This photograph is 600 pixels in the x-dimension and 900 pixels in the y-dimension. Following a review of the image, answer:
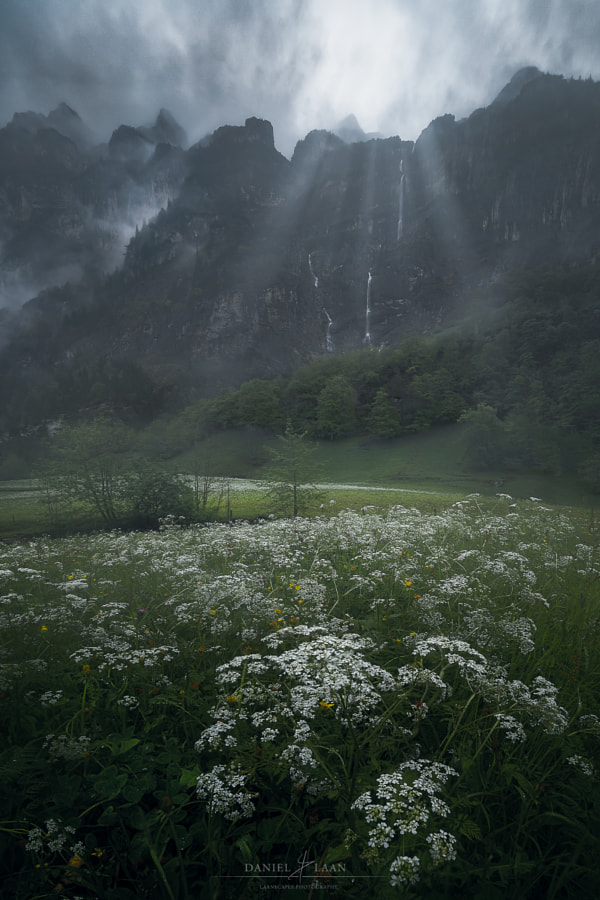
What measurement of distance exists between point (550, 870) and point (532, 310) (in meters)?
104

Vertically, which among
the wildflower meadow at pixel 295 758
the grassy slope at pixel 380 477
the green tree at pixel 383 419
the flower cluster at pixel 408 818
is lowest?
the grassy slope at pixel 380 477

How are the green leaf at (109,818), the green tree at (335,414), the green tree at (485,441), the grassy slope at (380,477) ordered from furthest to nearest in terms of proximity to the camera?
the green tree at (335,414)
the green tree at (485,441)
the grassy slope at (380,477)
the green leaf at (109,818)

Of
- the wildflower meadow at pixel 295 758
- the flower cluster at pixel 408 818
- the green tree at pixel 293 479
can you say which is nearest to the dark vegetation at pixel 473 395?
the green tree at pixel 293 479

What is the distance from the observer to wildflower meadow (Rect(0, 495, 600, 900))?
6.07 feet

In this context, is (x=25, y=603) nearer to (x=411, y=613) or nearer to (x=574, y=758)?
(x=411, y=613)

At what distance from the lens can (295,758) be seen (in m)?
2.17

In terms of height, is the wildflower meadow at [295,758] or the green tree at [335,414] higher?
the green tree at [335,414]

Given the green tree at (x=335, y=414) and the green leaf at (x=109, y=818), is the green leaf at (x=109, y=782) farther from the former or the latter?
the green tree at (x=335, y=414)

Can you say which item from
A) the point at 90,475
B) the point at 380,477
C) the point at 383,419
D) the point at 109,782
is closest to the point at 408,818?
the point at 109,782

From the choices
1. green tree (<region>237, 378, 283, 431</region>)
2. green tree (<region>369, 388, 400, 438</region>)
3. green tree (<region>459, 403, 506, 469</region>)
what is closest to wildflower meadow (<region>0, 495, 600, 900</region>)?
green tree (<region>459, 403, 506, 469</region>)

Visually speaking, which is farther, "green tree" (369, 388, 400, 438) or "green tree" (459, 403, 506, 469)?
"green tree" (369, 388, 400, 438)

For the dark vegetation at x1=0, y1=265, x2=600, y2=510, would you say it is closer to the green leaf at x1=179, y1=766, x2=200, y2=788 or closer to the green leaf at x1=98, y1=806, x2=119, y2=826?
the green leaf at x1=179, y1=766, x2=200, y2=788

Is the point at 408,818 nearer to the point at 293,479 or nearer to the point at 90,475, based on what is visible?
→ the point at 293,479

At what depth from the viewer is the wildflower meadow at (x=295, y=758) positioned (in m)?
1.85
